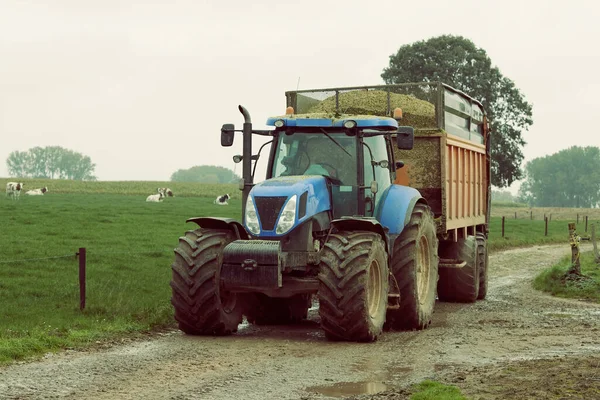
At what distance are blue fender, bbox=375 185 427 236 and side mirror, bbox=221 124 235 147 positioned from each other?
2333mm

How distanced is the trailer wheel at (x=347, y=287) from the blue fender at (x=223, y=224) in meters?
1.41

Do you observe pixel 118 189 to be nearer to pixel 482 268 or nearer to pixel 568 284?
pixel 568 284

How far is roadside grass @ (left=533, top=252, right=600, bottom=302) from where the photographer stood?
19.8m

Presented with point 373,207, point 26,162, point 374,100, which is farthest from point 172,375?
point 26,162

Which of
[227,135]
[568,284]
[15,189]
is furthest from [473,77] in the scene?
[227,135]

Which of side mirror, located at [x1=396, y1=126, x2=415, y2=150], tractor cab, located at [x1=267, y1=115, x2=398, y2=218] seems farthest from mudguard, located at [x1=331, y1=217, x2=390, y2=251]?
side mirror, located at [x1=396, y1=126, x2=415, y2=150]

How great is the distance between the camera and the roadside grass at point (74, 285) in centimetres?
1235

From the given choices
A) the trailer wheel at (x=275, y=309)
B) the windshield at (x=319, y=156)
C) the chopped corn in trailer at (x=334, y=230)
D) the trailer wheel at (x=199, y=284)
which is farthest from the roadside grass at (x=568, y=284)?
the trailer wheel at (x=199, y=284)

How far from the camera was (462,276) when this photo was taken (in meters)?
18.5

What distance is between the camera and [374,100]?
16703mm

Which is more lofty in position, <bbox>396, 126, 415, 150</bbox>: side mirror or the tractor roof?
the tractor roof

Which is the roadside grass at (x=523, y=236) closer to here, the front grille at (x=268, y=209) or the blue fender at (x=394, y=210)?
the blue fender at (x=394, y=210)

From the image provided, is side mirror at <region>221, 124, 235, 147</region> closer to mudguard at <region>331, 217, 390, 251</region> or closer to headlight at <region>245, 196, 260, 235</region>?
headlight at <region>245, 196, 260, 235</region>

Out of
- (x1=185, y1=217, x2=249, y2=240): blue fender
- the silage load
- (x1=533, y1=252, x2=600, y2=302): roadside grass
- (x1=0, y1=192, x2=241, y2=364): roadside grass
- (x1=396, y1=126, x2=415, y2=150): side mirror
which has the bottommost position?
(x1=533, y1=252, x2=600, y2=302): roadside grass
